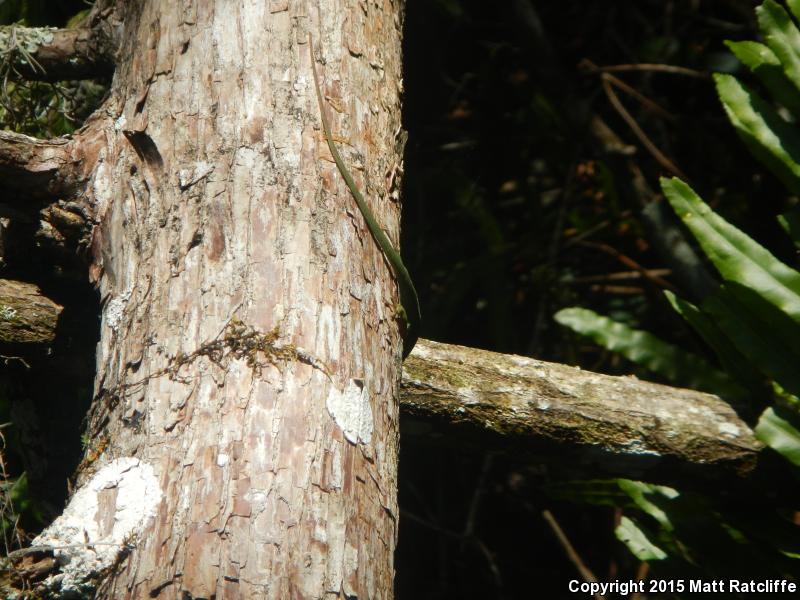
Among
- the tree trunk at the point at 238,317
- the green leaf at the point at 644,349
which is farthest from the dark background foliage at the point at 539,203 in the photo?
the tree trunk at the point at 238,317

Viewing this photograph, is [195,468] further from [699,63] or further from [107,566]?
[699,63]

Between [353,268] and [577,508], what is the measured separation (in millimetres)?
2060

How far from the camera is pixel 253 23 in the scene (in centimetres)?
134

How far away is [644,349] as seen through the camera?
210 cm

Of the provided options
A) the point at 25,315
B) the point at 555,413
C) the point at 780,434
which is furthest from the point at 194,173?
the point at 780,434

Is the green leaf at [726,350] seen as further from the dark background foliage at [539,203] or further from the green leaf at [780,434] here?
the dark background foliage at [539,203]

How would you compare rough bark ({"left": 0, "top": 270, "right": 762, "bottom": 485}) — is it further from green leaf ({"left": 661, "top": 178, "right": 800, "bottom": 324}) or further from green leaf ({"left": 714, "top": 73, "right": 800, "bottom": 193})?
green leaf ({"left": 714, "top": 73, "right": 800, "bottom": 193})

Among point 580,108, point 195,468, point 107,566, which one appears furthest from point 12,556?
point 580,108

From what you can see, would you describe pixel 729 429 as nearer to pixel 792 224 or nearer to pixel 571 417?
pixel 571 417

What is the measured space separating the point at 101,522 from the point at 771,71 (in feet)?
5.74

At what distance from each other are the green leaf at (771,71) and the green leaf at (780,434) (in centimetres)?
73

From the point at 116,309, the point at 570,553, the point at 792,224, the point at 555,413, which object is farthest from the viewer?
the point at 570,553

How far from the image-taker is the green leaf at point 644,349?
2.04m

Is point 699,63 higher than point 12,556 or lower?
higher
